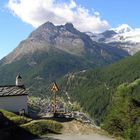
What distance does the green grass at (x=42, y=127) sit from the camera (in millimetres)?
48237

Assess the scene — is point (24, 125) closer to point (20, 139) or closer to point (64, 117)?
point (20, 139)

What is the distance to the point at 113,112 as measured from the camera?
75.8 metres

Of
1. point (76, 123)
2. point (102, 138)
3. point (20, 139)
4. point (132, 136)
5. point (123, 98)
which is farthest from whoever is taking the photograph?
point (123, 98)

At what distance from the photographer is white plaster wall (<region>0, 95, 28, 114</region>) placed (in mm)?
58775

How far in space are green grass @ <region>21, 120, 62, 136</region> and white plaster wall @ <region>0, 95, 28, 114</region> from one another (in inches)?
373

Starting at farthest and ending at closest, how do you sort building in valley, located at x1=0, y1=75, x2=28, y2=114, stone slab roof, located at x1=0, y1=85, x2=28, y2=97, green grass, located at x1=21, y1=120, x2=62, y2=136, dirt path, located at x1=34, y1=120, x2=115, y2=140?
1. stone slab roof, located at x1=0, y1=85, x2=28, y2=97
2. building in valley, located at x1=0, y1=75, x2=28, y2=114
3. green grass, located at x1=21, y1=120, x2=62, y2=136
4. dirt path, located at x1=34, y1=120, x2=115, y2=140

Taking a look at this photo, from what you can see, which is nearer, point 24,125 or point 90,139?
point 90,139

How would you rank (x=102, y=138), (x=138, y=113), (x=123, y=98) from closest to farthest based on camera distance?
(x=102, y=138), (x=138, y=113), (x=123, y=98)

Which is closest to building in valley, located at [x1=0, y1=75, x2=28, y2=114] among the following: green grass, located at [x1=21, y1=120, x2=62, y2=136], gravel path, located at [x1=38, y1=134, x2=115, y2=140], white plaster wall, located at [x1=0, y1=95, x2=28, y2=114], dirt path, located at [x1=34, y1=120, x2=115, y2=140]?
white plaster wall, located at [x1=0, y1=95, x2=28, y2=114]

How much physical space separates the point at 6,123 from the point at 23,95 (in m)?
14.5

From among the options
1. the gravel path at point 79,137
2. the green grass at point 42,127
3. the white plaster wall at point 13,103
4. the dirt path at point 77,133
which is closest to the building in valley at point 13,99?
the white plaster wall at point 13,103

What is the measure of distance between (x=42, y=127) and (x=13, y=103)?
1105 centimetres

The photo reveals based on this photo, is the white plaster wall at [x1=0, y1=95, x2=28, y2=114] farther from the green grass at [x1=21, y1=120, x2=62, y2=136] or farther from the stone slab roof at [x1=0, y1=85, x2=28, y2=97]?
the green grass at [x1=21, y1=120, x2=62, y2=136]

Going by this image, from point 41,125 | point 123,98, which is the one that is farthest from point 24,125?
point 123,98
